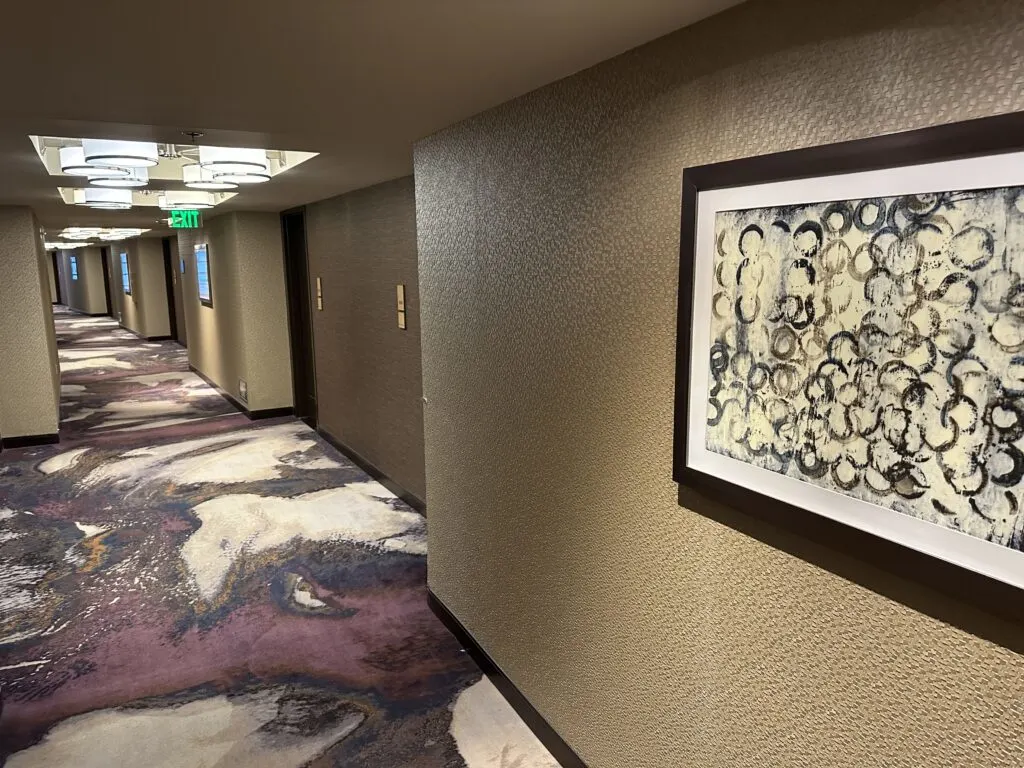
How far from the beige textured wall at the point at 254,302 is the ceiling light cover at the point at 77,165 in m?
3.84

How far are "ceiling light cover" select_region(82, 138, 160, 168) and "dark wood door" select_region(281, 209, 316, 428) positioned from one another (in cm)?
382

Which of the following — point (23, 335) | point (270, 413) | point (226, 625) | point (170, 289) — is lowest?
point (226, 625)

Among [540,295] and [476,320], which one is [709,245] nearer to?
[540,295]

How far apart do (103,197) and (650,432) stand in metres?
5.45

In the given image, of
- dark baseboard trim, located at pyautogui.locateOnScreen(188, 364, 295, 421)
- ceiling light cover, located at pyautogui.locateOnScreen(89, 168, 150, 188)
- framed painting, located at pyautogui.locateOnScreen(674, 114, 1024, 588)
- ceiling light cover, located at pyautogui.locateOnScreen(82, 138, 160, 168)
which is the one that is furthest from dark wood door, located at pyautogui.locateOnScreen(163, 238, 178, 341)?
framed painting, located at pyautogui.locateOnScreen(674, 114, 1024, 588)

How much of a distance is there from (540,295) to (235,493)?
400 centimetres

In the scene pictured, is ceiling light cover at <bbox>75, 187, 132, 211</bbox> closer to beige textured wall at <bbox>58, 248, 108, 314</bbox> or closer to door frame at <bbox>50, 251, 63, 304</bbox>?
beige textured wall at <bbox>58, 248, 108, 314</bbox>

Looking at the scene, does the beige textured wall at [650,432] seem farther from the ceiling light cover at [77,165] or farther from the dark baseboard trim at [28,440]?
the dark baseboard trim at [28,440]

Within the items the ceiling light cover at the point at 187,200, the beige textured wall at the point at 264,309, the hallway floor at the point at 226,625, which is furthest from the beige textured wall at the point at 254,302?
the hallway floor at the point at 226,625

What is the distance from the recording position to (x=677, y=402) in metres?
1.88

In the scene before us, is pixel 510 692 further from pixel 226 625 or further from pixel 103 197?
pixel 103 197

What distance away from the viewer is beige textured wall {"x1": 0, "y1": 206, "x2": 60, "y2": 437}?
260 inches

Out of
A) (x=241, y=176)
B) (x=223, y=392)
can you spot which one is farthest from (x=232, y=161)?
(x=223, y=392)

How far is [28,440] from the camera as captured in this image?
23.1ft
